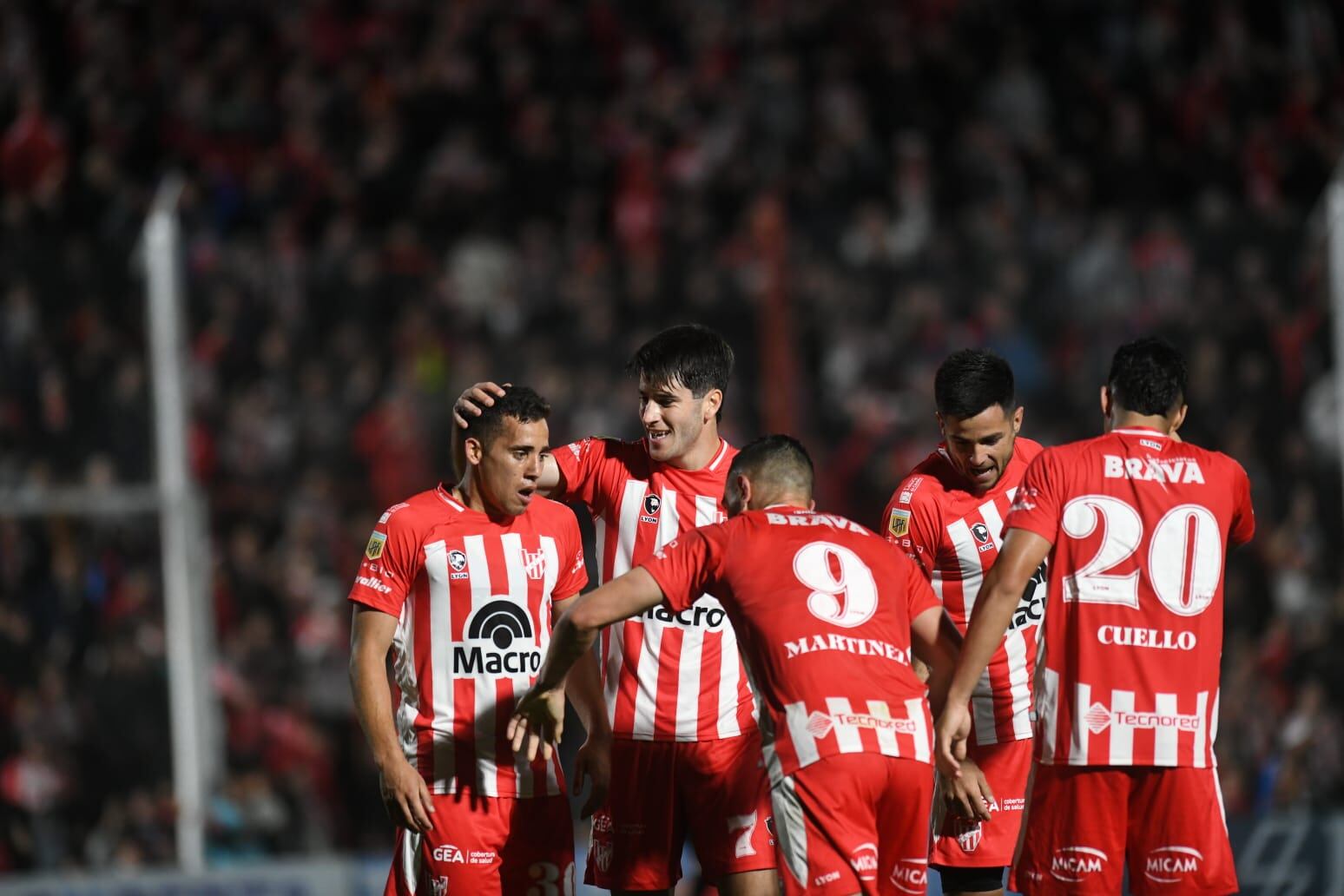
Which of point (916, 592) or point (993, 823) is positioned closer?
point (916, 592)

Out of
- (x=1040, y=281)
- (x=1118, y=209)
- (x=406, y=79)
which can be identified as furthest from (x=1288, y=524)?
(x=406, y=79)

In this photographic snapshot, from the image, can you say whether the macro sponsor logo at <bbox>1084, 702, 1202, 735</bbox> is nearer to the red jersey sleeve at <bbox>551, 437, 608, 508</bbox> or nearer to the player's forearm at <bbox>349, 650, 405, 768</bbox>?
the red jersey sleeve at <bbox>551, 437, 608, 508</bbox>

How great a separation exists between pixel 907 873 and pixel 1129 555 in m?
1.17

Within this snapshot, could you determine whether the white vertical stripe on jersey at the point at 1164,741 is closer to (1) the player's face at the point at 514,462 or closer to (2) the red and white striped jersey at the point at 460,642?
(2) the red and white striped jersey at the point at 460,642

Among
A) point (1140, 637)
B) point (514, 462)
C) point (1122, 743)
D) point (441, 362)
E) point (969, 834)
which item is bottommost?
point (969, 834)

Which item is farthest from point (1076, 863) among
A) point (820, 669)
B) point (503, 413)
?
point (503, 413)

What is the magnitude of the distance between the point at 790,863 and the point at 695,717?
0.93 m

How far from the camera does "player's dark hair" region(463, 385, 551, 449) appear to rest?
17.8 feet

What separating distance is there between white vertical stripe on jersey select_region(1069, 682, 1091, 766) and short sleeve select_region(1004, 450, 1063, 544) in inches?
19.0

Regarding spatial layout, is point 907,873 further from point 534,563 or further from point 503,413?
point 503,413

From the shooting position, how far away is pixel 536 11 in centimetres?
1609

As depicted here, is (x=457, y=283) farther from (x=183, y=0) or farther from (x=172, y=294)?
(x=183, y=0)

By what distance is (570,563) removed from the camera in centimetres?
563

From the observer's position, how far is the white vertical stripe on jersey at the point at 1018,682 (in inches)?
235
